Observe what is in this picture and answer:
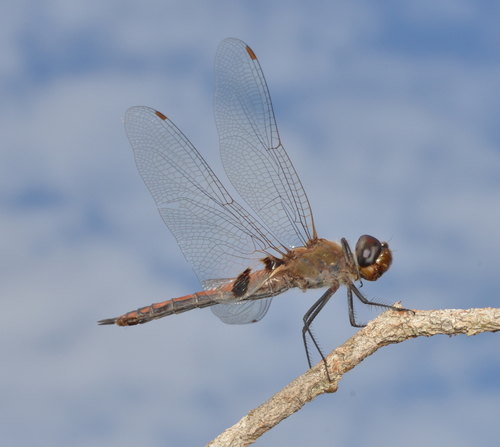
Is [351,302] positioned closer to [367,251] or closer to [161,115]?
[367,251]

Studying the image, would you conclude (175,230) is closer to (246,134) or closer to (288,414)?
(246,134)

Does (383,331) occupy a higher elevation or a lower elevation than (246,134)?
lower

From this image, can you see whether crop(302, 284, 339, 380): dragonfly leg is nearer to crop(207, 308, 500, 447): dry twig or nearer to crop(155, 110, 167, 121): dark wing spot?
crop(207, 308, 500, 447): dry twig

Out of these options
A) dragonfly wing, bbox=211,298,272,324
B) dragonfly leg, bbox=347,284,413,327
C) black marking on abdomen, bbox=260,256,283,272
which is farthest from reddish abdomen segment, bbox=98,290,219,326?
dragonfly leg, bbox=347,284,413,327

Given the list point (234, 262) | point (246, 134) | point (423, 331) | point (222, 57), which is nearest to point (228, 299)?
point (234, 262)

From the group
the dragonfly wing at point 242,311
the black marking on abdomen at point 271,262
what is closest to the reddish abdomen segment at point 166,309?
the dragonfly wing at point 242,311

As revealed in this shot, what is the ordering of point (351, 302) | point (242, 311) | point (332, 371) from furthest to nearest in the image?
point (242, 311)
point (351, 302)
point (332, 371)

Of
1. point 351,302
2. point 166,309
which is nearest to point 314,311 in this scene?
point 351,302
